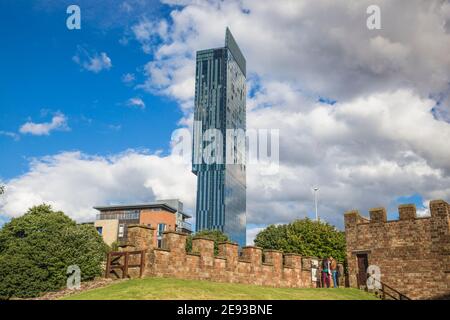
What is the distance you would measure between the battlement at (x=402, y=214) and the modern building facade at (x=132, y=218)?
65.8 m

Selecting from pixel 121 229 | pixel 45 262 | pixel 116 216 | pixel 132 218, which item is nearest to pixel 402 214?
pixel 45 262

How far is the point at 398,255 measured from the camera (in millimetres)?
28078

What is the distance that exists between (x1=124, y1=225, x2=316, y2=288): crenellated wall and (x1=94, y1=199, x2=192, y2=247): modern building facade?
67.8 meters

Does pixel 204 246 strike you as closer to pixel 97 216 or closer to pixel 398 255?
pixel 398 255

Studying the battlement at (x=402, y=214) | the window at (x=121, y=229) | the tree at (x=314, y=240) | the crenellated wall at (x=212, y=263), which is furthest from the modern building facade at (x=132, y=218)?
the crenellated wall at (x=212, y=263)

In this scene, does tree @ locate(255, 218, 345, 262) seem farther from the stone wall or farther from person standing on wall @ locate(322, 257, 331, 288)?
person standing on wall @ locate(322, 257, 331, 288)

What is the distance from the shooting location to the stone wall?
26.6m

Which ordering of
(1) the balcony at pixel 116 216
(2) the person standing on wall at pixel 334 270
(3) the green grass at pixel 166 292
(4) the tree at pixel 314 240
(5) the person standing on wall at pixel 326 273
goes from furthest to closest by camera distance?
(1) the balcony at pixel 116 216
(4) the tree at pixel 314 240
(2) the person standing on wall at pixel 334 270
(5) the person standing on wall at pixel 326 273
(3) the green grass at pixel 166 292

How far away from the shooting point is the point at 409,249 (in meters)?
27.8

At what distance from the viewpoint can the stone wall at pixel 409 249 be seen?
26.6 m

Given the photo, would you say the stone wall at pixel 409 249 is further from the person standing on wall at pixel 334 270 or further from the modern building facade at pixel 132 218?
the modern building facade at pixel 132 218

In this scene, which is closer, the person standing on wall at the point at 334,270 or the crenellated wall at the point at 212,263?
the crenellated wall at the point at 212,263
